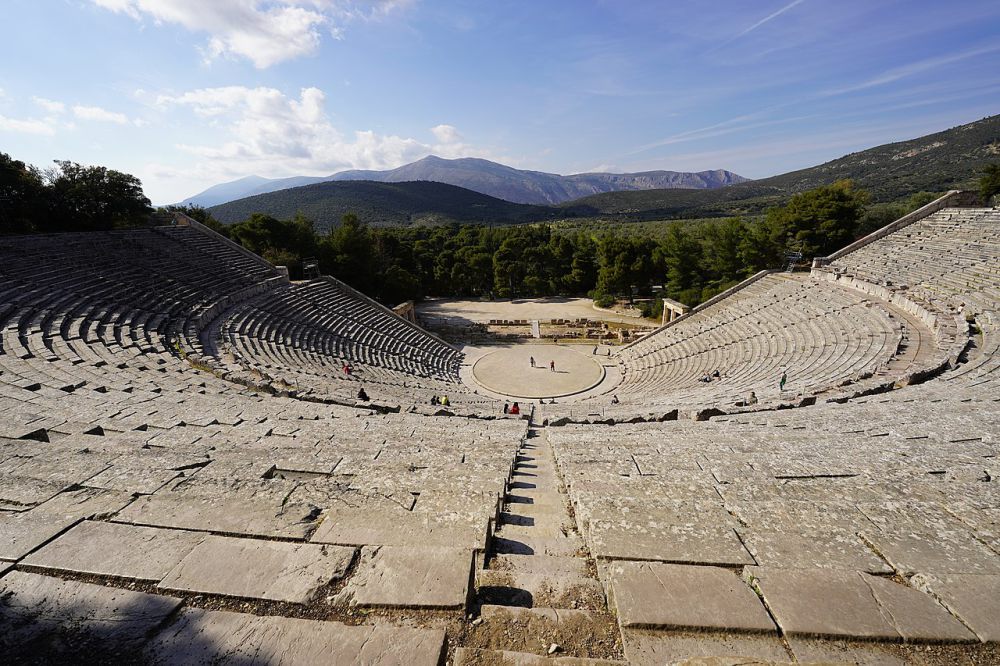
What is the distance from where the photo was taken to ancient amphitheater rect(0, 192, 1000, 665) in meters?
2.26

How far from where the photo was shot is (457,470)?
494cm

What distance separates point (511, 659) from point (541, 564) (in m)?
1.16

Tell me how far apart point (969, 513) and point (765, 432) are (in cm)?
350

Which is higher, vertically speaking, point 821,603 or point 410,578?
point 410,578

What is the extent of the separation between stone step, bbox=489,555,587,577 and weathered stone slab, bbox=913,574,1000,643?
2.16 m

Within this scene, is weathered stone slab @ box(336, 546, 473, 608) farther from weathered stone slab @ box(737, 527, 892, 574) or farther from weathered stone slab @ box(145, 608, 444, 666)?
weathered stone slab @ box(737, 527, 892, 574)

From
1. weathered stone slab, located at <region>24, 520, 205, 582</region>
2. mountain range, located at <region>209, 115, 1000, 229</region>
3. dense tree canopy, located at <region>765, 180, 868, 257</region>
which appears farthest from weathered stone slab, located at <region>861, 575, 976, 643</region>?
mountain range, located at <region>209, 115, 1000, 229</region>

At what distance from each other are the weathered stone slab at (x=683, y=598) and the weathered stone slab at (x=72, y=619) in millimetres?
2549

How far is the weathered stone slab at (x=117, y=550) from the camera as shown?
2.57 meters

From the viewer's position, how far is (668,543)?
3180 mm

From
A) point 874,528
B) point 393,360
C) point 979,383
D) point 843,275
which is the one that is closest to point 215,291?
point 393,360

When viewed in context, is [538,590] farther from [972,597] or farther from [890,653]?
[972,597]

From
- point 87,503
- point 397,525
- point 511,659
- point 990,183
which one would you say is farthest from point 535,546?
point 990,183

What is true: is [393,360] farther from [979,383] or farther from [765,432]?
[979,383]
